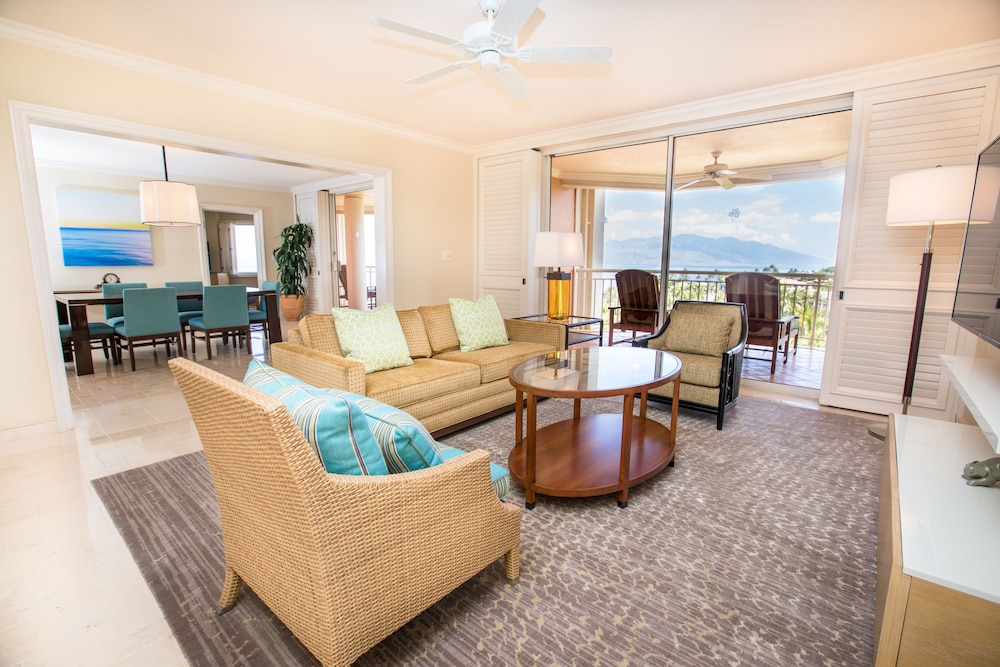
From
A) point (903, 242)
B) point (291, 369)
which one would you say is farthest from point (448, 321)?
point (903, 242)

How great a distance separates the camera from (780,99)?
3.45 m

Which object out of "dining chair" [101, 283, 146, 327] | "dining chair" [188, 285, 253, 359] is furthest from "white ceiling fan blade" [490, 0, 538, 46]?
"dining chair" [101, 283, 146, 327]

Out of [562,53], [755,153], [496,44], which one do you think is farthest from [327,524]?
[755,153]

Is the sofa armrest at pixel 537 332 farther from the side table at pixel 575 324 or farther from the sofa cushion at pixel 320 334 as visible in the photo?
the sofa cushion at pixel 320 334

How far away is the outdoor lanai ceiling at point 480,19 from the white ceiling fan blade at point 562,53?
9.7 inches

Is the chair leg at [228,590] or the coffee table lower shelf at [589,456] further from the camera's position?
the coffee table lower shelf at [589,456]

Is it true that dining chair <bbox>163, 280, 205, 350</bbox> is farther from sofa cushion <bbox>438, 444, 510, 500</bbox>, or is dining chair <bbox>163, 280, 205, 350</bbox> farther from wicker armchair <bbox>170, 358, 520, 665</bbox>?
sofa cushion <bbox>438, 444, 510, 500</bbox>

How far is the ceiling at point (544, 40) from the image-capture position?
7.80ft

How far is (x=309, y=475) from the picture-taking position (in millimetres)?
958

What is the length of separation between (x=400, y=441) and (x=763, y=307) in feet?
12.9

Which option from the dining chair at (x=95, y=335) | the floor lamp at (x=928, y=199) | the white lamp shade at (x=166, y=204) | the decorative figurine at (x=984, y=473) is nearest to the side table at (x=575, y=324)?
the floor lamp at (x=928, y=199)

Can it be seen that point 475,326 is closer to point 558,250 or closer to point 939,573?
point 558,250

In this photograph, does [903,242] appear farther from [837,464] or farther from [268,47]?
[268,47]

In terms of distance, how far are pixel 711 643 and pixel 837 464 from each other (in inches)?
69.7
